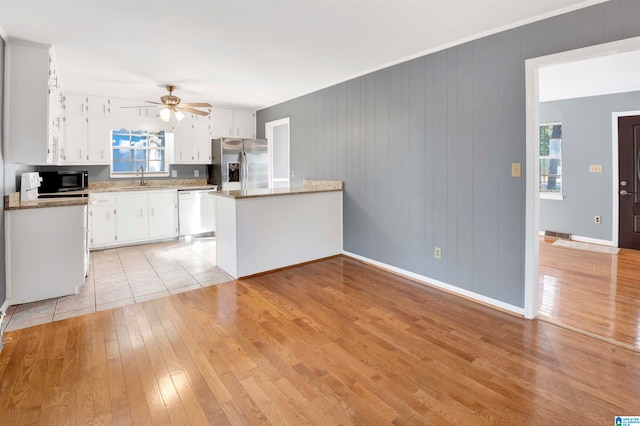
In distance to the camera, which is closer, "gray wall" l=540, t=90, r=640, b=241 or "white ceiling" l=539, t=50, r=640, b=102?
"white ceiling" l=539, t=50, r=640, b=102

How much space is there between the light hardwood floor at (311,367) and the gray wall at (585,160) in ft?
13.5

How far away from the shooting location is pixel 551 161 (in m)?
6.21

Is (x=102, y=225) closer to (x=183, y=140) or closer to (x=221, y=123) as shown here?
(x=183, y=140)

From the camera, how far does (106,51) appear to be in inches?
136

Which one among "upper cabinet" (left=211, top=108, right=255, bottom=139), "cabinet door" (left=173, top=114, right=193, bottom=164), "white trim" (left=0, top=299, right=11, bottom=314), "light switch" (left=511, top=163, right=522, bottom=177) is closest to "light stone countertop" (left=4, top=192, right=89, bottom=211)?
"white trim" (left=0, top=299, right=11, bottom=314)

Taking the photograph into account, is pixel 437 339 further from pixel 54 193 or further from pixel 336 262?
pixel 54 193

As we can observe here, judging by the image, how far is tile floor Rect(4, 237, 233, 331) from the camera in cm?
302

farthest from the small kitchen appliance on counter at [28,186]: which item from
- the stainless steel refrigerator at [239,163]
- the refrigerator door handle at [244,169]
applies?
the refrigerator door handle at [244,169]

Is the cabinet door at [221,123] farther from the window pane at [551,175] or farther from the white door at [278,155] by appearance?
the window pane at [551,175]

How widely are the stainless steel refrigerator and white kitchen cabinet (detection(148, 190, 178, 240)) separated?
0.91 metres

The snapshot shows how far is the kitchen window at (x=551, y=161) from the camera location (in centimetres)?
607

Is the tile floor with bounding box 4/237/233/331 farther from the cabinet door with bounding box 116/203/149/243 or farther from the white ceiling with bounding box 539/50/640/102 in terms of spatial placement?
the white ceiling with bounding box 539/50/640/102

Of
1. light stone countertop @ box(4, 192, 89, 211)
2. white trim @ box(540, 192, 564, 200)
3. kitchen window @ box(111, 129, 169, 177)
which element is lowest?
light stone countertop @ box(4, 192, 89, 211)

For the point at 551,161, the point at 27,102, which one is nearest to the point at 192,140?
the point at 27,102
